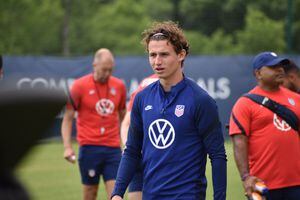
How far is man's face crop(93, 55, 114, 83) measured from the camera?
970cm

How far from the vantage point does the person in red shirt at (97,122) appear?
9688 mm

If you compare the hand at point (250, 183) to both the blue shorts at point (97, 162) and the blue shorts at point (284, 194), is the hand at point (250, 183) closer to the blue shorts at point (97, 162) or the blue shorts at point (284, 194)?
the blue shorts at point (284, 194)

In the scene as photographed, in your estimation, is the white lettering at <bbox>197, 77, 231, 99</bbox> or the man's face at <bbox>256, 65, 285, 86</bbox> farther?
the white lettering at <bbox>197, 77, 231, 99</bbox>

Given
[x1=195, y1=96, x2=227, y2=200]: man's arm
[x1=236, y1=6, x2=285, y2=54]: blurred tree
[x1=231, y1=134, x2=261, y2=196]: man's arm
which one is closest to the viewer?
[x1=195, y1=96, x2=227, y2=200]: man's arm

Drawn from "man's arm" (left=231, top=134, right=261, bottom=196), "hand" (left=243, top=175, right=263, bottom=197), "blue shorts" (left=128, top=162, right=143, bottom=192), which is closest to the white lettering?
"blue shorts" (left=128, top=162, right=143, bottom=192)

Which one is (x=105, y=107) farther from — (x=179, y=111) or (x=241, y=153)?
(x=179, y=111)

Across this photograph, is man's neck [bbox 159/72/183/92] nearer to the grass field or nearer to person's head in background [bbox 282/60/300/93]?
person's head in background [bbox 282/60/300/93]

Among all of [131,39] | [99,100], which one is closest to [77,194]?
[99,100]

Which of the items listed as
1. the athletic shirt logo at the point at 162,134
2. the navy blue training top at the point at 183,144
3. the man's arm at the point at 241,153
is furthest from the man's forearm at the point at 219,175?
the man's arm at the point at 241,153

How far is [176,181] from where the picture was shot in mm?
4902

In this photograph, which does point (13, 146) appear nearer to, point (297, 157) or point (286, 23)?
point (297, 157)

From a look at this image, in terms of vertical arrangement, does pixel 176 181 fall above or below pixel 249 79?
above

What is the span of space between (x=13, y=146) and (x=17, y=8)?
112 feet

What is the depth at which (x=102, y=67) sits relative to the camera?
9.79 m
